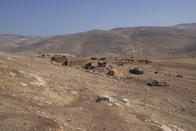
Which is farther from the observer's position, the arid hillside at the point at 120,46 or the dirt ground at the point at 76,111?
the arid hillside at the point at 120,46

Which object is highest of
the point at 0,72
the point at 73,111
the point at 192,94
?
the point at 0,72

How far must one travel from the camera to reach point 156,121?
5547 millimetres

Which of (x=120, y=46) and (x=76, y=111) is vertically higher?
(x=76, y=111)

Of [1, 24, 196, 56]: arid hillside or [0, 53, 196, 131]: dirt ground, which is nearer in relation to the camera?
[0, 53, 196, 131]: dirt ground

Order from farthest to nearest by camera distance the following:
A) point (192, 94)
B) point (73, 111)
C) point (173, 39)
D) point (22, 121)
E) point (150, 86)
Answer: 1. point (173, 39)
2. point (150, 86)
3. point (192, 94)
4. point (73, 111)
5. point (22, 121)

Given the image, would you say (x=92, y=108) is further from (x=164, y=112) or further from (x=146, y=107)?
(x=164, y=112)

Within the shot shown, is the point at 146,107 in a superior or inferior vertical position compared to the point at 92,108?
inferior

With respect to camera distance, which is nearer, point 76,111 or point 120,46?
point 76,111

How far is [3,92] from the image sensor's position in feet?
17.3

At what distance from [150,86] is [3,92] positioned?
869cm

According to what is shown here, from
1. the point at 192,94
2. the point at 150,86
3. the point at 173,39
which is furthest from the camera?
the point at 173,39

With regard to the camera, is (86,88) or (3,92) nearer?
(3,92)

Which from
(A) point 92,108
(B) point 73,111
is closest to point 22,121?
(B) point 73,111

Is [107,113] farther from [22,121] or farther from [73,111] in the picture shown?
[22,121]
